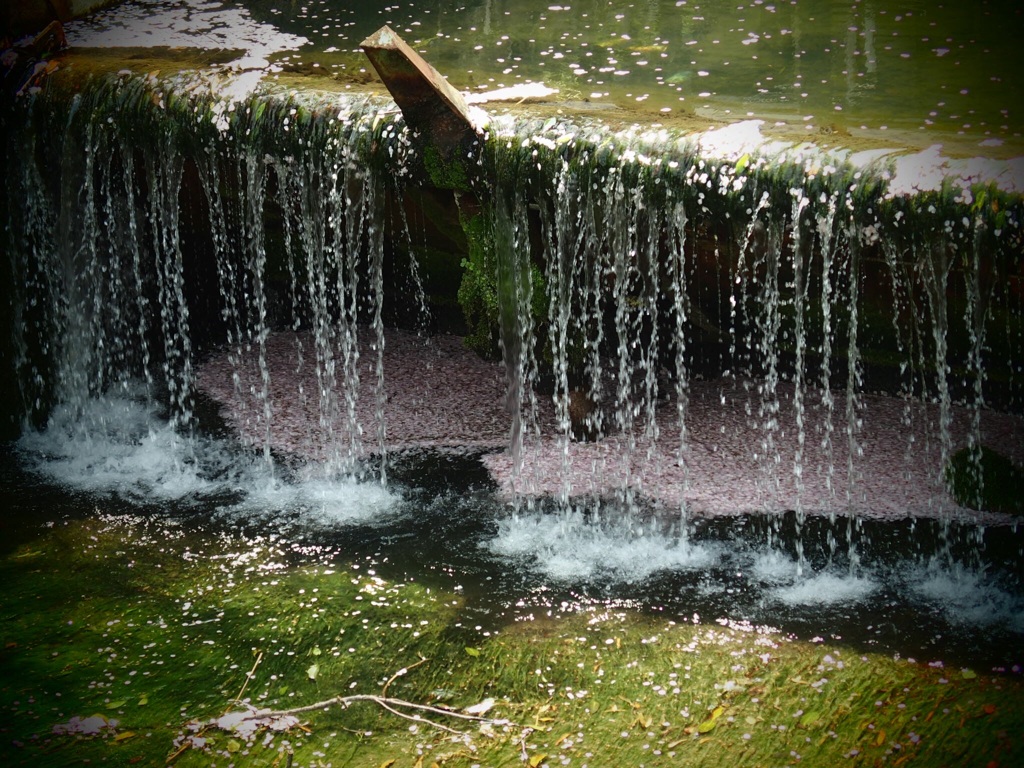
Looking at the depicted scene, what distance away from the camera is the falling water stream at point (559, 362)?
4.36 metres

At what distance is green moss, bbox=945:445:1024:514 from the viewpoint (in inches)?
197

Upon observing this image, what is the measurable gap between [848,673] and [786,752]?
56 cm

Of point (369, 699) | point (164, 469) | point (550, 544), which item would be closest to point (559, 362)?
point (550, 544)

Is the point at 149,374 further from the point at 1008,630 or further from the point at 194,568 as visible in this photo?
the point at 1008,630

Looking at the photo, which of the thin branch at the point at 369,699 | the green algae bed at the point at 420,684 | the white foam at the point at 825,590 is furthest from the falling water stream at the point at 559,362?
the thin branch at the point at 369,699

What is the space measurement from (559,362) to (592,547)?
1160mm

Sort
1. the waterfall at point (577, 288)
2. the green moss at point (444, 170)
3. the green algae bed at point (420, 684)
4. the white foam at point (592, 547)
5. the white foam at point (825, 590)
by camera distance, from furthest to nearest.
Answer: the green moss at point (444, 170)
the white foam at point (592, 547)
the waterfall at point (577, 288)
the white foam at point (825, 590)
the green algae bed at point (420, 684)

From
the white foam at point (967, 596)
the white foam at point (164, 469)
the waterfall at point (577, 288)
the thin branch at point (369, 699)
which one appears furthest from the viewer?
the white foam at point (164, 469)

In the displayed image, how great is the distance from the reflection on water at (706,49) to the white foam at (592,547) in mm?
2202

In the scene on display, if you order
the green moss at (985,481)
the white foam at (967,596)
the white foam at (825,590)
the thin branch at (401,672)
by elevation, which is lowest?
the white foam at (967,596)

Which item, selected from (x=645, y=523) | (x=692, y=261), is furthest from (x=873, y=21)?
(x=645, y=523)

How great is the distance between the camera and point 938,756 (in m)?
3.35

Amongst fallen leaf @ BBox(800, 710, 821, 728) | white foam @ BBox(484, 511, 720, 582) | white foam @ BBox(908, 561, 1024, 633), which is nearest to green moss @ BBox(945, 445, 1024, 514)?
white foam @ BBox(908, 561, 1024, 633)

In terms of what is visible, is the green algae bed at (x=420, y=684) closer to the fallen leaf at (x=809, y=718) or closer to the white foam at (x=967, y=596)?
the fallen leaf at (x=809, y=718)
